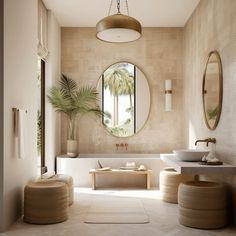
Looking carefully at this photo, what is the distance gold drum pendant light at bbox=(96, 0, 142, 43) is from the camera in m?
4.43

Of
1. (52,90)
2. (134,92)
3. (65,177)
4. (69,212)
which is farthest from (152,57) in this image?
(69,212)

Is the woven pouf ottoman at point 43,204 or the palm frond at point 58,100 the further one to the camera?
Answer: the palm frond at point 58,100

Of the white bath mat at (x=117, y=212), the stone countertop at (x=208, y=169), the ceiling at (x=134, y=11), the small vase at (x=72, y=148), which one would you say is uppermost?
the ceiling at (x=134, y=11)

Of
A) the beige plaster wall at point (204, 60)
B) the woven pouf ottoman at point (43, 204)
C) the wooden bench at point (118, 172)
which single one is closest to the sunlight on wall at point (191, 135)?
the beige plaster wall at point (204, 60)

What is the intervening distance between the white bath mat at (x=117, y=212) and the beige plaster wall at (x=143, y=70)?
6.45ft

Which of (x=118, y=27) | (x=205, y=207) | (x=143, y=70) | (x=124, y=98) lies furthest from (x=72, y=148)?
(x=205, y=207)

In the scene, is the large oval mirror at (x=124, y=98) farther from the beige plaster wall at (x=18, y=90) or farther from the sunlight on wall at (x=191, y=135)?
the beige plaster wall at (x=18, y=90)

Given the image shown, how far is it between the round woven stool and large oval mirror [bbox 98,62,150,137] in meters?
2.01

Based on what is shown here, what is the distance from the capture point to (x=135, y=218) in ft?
14.4

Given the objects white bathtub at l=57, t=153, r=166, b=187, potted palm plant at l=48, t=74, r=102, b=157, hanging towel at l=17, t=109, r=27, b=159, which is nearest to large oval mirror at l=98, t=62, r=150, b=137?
potted palm plant at l=48, t=74, r=102, b=157

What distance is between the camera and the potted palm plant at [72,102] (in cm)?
646

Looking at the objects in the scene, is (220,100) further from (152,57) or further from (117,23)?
(152,57)

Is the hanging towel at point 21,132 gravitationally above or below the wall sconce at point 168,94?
below

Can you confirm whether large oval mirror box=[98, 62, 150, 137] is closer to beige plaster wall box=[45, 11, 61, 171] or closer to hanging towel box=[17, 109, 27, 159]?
beige plaster wall box=[45, 11, 61, 171]
